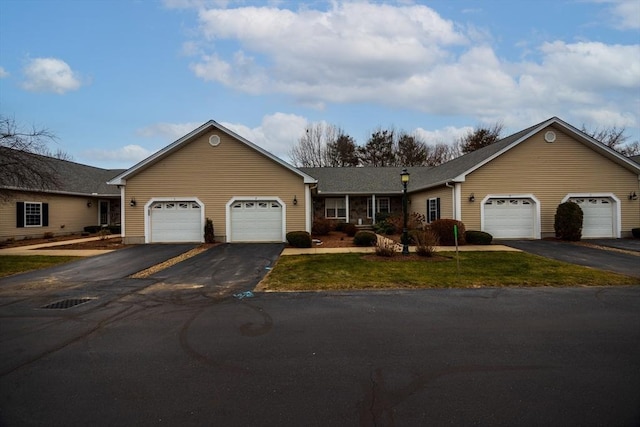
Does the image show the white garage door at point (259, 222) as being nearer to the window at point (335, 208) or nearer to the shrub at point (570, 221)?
the window at point (335, 208)

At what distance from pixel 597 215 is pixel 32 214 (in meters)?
33.1

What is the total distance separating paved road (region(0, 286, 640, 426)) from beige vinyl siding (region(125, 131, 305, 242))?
39.7 feet

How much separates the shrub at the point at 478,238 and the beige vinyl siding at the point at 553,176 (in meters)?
1.86

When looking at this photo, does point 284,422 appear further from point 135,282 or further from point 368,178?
point 368,178

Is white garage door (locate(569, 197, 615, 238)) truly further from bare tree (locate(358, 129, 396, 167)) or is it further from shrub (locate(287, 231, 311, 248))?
bare tree (locate(358, 129, 396, 167))

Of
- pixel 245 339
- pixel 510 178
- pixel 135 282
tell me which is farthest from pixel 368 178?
pixel 245 339

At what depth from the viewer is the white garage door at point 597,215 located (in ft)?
62.0

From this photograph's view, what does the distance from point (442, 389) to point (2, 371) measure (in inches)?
199

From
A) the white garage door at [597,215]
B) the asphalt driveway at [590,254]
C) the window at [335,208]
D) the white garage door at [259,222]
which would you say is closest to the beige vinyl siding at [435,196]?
the asphalt driveway at [590,254]

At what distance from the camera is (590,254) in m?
13.6

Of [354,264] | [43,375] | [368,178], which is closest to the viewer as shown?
[43,375]

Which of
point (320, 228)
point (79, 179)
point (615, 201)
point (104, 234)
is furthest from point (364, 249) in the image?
point (79, 179)

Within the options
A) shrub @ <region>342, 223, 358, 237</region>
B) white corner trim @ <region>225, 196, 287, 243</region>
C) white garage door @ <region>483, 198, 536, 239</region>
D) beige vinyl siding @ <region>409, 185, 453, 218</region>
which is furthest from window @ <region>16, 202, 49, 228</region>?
white garage door @ <region>483, 198, 536, 239</region>

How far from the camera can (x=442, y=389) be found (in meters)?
3.59
